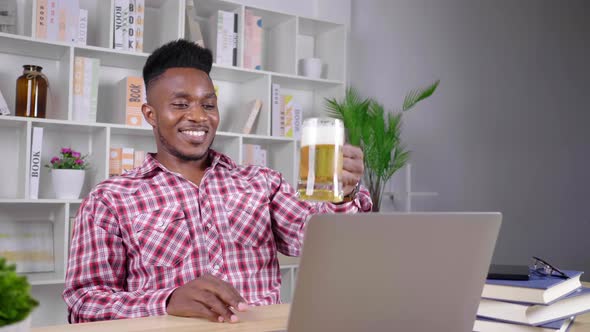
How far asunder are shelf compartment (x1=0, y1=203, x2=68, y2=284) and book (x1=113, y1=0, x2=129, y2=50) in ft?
2.76

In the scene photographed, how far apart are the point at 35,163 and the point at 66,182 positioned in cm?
16

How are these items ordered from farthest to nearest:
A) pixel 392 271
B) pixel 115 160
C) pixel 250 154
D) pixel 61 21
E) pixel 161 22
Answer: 1. pixel 250 154
2. pixel 161 22
3. pixel 115 160
4. pixel 61 21
5. pixel 392 271

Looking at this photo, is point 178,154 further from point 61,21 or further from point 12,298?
point 61,21

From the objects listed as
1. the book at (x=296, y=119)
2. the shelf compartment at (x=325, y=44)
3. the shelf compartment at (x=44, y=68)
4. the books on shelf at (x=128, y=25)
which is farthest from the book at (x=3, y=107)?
the shelf compartment at (x=325, y=44)

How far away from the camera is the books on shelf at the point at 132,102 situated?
292 cm

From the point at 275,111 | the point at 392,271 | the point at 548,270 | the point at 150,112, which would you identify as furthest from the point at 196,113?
the point at 275,111

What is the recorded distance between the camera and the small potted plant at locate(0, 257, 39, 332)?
47cm

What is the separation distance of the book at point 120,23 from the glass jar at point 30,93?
1.29 feet

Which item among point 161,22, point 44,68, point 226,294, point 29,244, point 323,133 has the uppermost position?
point 161,22

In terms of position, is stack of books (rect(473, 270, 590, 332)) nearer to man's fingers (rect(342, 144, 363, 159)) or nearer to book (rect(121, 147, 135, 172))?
man's fingers (rect(342, 144, 363, 159))

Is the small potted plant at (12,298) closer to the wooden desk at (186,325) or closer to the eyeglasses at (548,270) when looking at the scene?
the wooden desk at (186,325)

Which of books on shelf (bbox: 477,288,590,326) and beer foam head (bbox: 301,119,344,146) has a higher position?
beer foam head (bbox: 301,119,344,146)

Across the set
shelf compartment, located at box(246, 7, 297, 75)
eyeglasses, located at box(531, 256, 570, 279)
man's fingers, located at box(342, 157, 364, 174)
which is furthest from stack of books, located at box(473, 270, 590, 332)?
shelf compartment, located at box(246, 7, 297, 75)

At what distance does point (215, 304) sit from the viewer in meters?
0.89
